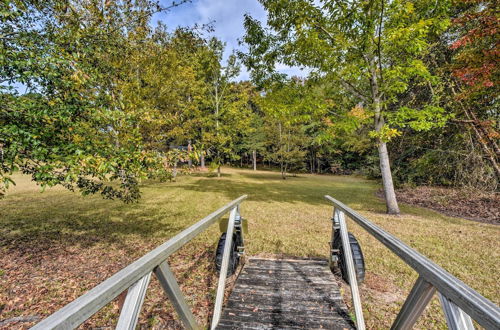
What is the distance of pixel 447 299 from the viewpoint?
3.68 feet

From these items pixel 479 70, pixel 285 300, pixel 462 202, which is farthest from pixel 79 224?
pixel 462 202

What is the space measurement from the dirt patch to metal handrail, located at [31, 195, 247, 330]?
10694 millimetres

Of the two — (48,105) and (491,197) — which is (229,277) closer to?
(48,105)

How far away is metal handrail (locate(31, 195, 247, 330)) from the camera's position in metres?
0.76

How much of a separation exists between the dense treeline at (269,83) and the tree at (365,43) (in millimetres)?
49

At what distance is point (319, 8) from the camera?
7461 millimetres

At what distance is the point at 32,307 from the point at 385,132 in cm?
918

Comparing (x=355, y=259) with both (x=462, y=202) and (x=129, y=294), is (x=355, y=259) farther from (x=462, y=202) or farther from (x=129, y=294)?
(x=462, y=202)

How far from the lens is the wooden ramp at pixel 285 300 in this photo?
2.61m

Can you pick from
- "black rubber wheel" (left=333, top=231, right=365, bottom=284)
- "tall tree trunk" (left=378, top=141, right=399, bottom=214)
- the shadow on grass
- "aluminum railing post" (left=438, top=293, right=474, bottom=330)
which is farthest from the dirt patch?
the shadow on grass

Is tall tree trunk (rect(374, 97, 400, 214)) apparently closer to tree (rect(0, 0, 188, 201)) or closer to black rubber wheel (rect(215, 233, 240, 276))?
black rubber wheel (rect(215, 233, 240, 276))

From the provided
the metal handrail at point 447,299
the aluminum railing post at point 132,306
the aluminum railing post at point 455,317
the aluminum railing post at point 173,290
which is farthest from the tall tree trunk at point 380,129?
the aluminum railing post at point 132,306

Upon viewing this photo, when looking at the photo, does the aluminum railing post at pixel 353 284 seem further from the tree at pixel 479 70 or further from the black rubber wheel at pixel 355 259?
the tree at pixel 479 70

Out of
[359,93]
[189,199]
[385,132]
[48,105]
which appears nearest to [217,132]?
[189,199]
